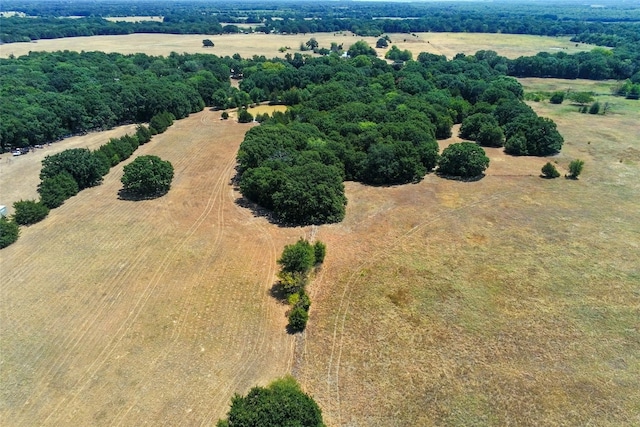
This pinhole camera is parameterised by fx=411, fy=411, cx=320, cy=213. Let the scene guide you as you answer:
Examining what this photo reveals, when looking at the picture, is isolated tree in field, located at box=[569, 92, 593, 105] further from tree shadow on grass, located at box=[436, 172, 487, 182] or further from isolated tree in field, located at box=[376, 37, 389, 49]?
isolated tree in field, located at box=[376, 37, 389, 49]

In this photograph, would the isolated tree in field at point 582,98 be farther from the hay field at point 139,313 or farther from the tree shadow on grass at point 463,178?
the hay field at point 139,313

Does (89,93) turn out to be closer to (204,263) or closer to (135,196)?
(135,196)

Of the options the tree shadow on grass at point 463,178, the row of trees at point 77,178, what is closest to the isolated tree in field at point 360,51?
the tree shadow on grass at point 463,178

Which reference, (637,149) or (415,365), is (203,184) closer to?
(415,365)

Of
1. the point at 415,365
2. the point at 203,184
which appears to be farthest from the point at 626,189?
the point at 203,184

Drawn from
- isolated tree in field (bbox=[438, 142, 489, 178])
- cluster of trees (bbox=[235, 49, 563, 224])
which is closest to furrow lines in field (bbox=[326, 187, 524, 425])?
isolated tree in field (bbox=[438, 142, 489, 178])

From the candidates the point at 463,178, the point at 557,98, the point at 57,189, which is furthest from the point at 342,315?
the point at 557,98
